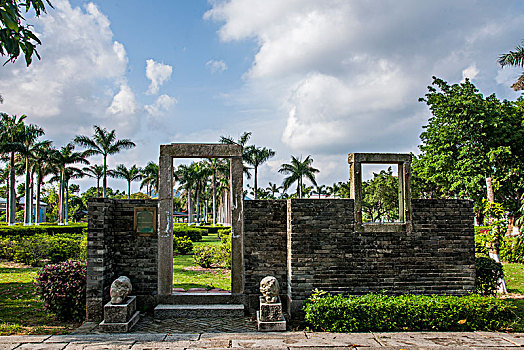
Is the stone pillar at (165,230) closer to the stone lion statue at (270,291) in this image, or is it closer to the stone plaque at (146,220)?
the stone plaque at (146,220)

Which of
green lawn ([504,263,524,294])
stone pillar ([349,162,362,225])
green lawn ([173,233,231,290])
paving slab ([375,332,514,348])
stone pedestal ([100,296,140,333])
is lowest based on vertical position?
green lawn ([504,263,524,294])

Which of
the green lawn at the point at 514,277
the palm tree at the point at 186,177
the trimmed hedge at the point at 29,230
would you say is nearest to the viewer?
the green lawn at the point at 514,277

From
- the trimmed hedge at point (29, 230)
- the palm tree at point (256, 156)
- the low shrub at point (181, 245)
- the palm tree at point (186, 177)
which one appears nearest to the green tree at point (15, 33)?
the low shrub at point (181, 245)

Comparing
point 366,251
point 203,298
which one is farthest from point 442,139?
point 203,298

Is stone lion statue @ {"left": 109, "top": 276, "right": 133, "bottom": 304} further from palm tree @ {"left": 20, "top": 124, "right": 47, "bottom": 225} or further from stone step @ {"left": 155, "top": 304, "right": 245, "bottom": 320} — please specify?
palm tree @ {"left": 20, "top": 124, "right": 47, "bottom": 225}

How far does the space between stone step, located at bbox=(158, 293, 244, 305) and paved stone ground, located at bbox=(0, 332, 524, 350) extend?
134 centimetres

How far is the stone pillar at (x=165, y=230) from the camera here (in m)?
7.80

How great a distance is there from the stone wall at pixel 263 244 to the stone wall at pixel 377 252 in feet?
0.70

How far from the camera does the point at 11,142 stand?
3103cm

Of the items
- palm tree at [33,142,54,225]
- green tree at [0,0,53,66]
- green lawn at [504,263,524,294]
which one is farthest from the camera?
palm tree at [33,142,54,225]

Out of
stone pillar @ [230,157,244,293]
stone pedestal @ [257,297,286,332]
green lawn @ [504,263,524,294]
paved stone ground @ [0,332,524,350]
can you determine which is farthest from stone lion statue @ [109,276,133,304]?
green lawn @ [504,263,524,294]

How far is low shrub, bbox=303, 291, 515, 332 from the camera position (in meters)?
6.58

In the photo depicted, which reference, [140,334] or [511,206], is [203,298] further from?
[511,206]

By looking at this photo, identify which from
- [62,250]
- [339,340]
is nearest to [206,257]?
[62,250]
